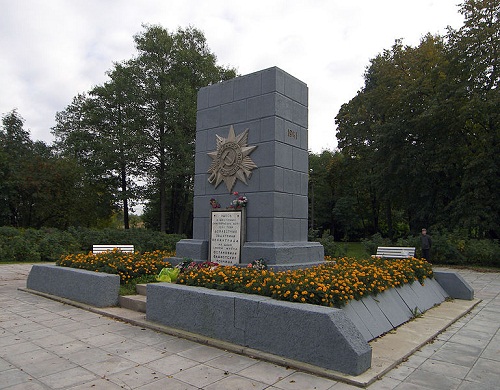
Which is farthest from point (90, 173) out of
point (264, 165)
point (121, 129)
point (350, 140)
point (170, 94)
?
point (264, 165)

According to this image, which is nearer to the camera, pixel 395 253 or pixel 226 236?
pixel 226 236

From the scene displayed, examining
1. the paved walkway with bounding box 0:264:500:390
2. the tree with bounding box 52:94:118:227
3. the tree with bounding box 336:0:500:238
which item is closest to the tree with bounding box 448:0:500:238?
the tree with bounding box 336:0:500:238

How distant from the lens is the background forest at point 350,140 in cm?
2052

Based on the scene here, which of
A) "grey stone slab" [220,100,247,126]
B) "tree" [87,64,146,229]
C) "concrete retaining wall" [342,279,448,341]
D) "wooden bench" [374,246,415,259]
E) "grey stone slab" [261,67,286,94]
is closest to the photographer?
"concrete retaining wall" [342,279,448,341]

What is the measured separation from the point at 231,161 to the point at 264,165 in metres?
0.96

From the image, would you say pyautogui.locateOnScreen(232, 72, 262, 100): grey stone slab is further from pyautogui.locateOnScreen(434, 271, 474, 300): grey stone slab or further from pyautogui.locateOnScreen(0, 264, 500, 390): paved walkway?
pyautogui.locateOnScreen(434, 271, 474, 300): grey stone slab

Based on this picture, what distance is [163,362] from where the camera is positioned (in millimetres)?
4590

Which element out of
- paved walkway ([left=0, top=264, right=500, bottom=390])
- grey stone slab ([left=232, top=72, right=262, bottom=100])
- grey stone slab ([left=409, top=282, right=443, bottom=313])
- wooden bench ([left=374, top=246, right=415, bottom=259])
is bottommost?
paved walkway ([left=0, top=264, right=500, bottom=390])

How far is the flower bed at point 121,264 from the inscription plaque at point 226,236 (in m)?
1.28

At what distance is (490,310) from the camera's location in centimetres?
795

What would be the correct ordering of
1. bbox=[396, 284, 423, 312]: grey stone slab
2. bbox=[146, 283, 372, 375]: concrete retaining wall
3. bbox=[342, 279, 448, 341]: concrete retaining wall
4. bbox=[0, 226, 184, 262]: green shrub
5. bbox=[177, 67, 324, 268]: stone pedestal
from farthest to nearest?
bbox=[0, 226, 184, 262]: green shrub
bbox=[177, 67, 324, 268]: stone pedestal
bbox=[396, 284, 423, 312]: grey stone slab
bbox=[342, 279, 448, 341]: concrete retaining wall
bbox=[146, 283, 372, 375]: concrete retaining wall

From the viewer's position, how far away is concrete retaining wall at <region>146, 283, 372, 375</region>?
4250 millimetres

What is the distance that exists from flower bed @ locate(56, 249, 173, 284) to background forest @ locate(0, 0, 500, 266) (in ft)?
38.9

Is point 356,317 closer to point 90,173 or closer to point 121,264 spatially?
point 121,264
